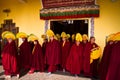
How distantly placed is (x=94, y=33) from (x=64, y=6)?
58.4 inches

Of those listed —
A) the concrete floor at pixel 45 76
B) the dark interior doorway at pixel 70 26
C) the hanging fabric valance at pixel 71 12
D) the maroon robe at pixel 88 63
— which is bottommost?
the concrete floor at pixel 45 76

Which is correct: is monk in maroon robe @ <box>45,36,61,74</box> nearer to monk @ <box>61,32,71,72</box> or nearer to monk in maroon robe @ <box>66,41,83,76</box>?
monk @ <box>61,32,71,72</box>

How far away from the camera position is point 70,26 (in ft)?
26.3

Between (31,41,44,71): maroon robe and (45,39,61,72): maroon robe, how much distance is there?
0.65ft

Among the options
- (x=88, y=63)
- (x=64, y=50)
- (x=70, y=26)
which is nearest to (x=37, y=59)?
A: (x=64, y=50)

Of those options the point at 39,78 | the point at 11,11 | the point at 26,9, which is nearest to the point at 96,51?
the point at 39,78

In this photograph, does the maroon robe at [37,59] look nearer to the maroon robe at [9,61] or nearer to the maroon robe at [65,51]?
the maroon robe at [65,51]

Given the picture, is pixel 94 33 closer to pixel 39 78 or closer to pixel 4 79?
pixel 39 78

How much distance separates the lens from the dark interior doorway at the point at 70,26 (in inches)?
294

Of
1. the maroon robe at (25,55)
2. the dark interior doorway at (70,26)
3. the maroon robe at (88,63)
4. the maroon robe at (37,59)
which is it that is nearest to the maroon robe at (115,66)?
the maroon robe at (88,63)

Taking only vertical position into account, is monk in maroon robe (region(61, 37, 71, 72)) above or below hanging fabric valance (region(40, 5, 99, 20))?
below

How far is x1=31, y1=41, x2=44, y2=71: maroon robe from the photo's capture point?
638 cm

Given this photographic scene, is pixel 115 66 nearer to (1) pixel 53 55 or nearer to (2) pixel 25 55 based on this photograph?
(1) pixel 53 55

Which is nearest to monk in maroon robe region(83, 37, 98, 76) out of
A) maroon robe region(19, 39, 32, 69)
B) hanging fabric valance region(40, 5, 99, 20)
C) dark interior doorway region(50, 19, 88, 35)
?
hanging fabric valance region(40, 5, 99, 20)
